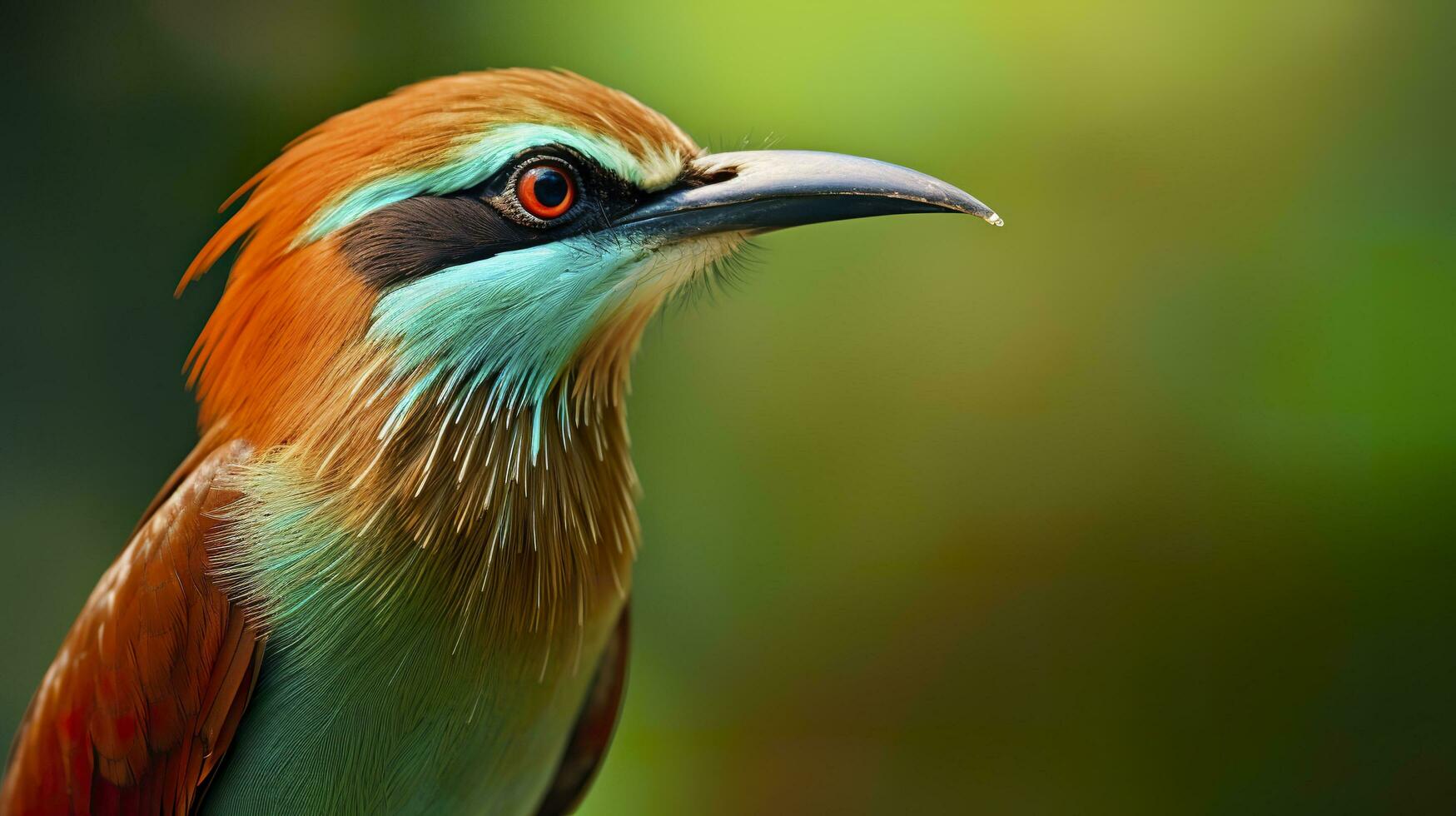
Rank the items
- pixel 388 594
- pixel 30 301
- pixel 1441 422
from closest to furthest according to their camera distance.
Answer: pixel 388 594 < pixel 30 301 < pixel 1441 422

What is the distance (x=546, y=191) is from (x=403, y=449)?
9.3 inches

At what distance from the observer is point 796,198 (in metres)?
0.94

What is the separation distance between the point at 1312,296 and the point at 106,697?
1.81 metres

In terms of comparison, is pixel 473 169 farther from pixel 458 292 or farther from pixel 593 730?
pixel 593 730

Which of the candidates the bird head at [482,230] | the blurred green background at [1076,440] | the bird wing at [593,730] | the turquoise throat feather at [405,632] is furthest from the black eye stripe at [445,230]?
the blurred green background at [1076,440]

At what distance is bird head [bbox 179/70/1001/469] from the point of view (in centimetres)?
91

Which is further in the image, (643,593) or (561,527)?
(643,593)

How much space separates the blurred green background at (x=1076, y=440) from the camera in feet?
6.04

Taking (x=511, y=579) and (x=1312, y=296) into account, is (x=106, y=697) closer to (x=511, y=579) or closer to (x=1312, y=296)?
(x=511, y=579)

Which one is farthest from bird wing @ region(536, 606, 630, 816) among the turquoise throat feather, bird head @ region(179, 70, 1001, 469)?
bird head @ region(179, 70, 1001, 469)

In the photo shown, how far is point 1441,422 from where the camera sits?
1845 millimetres

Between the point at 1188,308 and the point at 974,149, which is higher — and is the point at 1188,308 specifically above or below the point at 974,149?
below

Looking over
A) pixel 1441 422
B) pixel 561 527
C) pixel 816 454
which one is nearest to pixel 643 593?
pixel 816 454

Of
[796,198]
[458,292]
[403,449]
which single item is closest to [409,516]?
[403,449]
